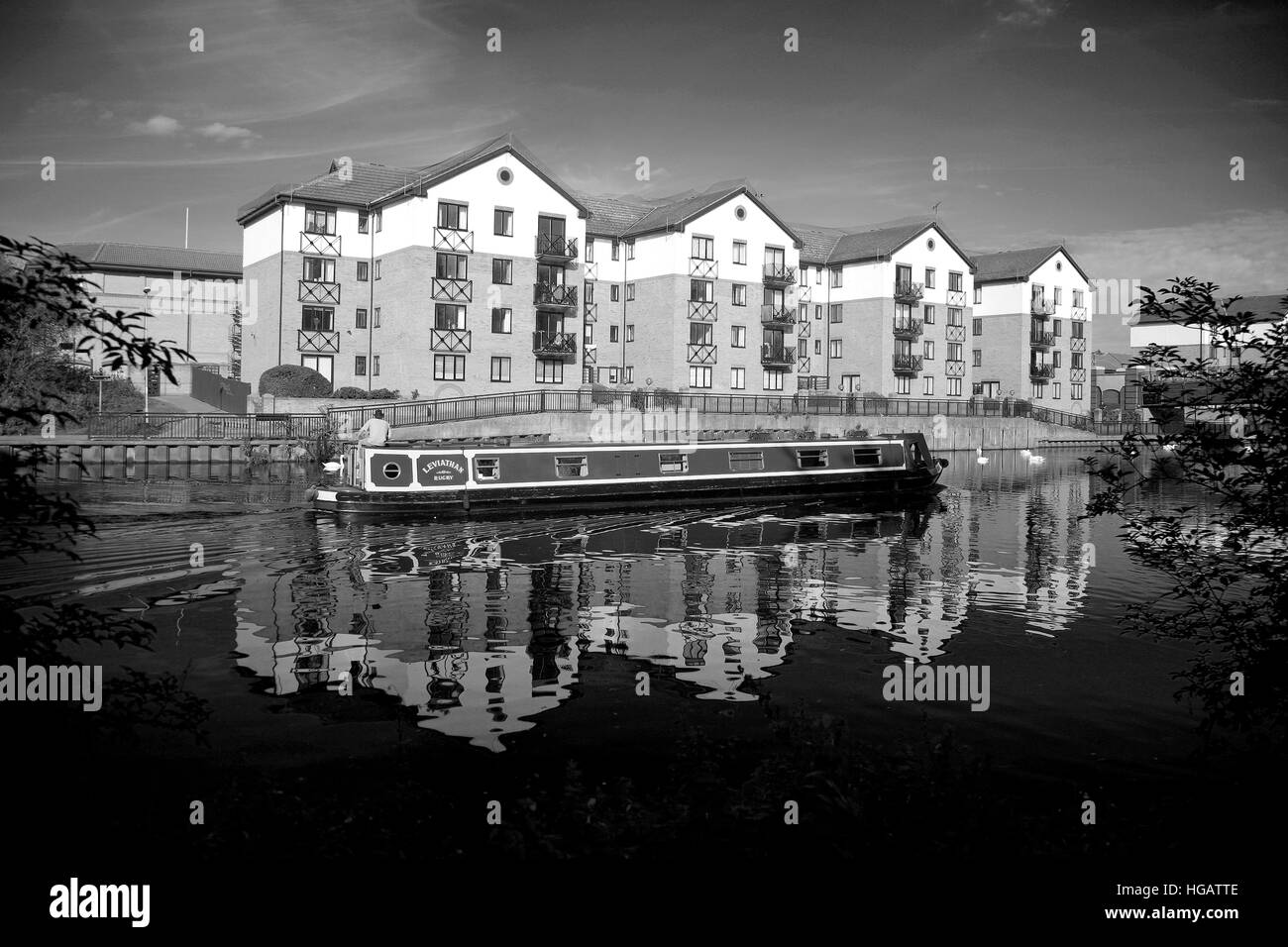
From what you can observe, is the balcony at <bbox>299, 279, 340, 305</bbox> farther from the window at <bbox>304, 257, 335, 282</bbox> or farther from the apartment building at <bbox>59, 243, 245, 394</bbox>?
the apartment building at <bbox>59, 243, 245, 394</bbox>

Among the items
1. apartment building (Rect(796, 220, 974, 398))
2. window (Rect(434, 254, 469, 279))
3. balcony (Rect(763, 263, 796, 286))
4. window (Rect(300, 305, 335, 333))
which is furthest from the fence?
apartment building (Rect(796, 220, 974, 398))

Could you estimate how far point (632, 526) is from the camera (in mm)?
26125

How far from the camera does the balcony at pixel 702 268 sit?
58.1 m

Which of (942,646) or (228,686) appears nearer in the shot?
(228,686)

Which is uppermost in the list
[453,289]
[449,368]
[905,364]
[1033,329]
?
[1033,329]

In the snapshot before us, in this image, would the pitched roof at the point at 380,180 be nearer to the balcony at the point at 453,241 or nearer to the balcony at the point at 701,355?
the balcony at the point at 453,241

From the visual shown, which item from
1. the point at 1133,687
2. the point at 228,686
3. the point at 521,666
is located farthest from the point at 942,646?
the point at 228,686

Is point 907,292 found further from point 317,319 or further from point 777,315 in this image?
point 317,319

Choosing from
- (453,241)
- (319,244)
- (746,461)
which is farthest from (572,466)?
(319,244)

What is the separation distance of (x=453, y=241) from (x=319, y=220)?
23.2 ft

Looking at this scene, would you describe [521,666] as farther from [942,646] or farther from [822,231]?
[822,231]

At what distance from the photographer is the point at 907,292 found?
66500 millimetres

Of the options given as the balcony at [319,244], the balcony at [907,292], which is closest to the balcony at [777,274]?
the balcony at [907,292]
